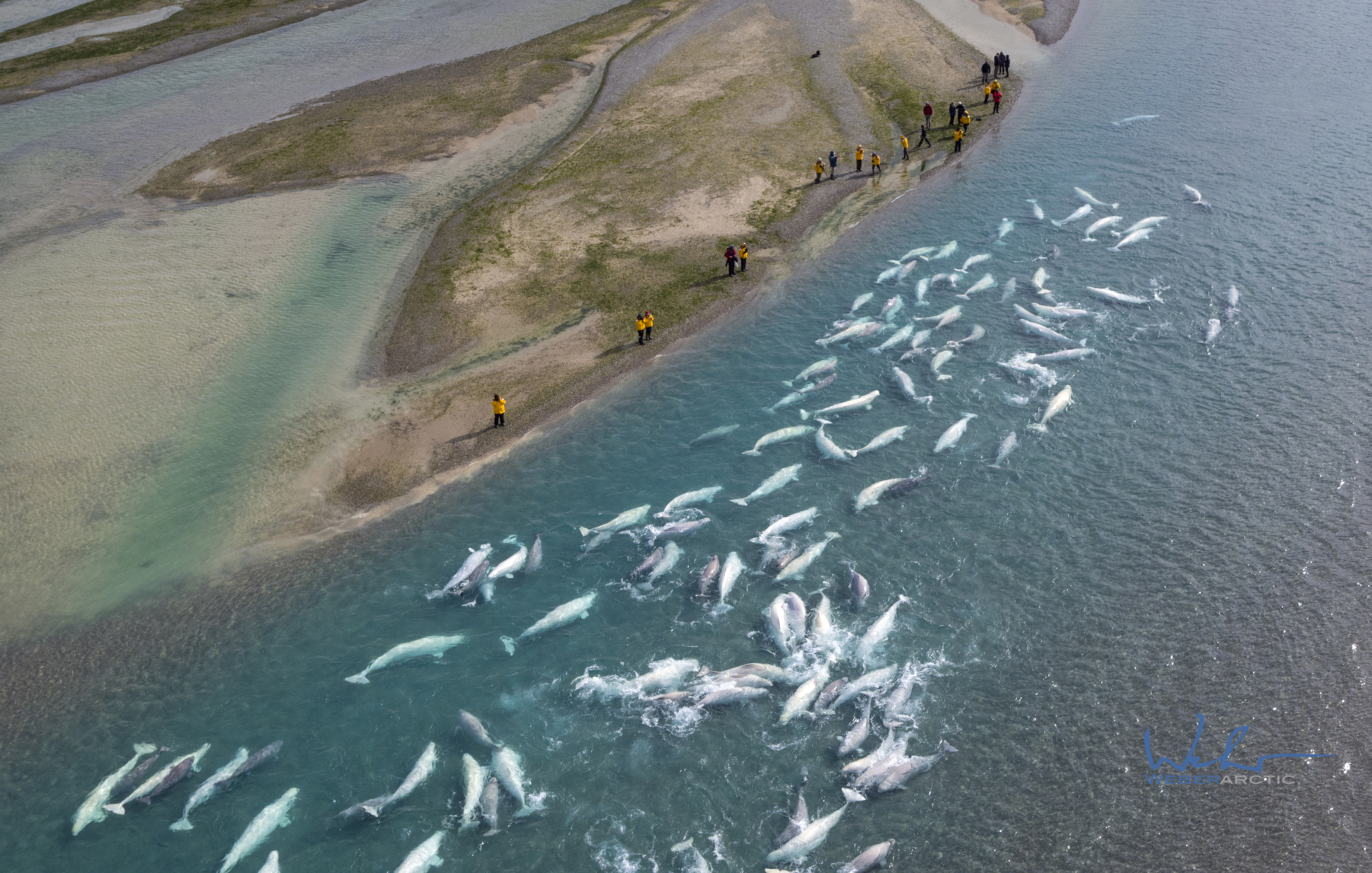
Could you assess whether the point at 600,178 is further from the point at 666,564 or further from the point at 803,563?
the point at 803,563

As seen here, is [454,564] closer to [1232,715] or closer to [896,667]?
[896,667]

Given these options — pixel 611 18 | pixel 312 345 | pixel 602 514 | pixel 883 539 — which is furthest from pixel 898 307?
pixel 611 18

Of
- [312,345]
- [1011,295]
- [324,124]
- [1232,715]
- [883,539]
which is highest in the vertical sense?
[324,124]

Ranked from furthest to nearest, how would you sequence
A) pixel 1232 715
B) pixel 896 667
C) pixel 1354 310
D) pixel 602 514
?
pixel 1354 310 < pixel 602 514 < pixel 896 667 < pixel 1232 715

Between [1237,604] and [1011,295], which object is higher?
[1011,295]

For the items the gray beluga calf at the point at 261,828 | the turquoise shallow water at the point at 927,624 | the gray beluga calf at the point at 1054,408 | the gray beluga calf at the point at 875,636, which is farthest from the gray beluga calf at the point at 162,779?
the gray beluga calf at the point at 1054,408

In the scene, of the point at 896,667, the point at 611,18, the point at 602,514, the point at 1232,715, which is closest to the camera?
the point at 1232,715
